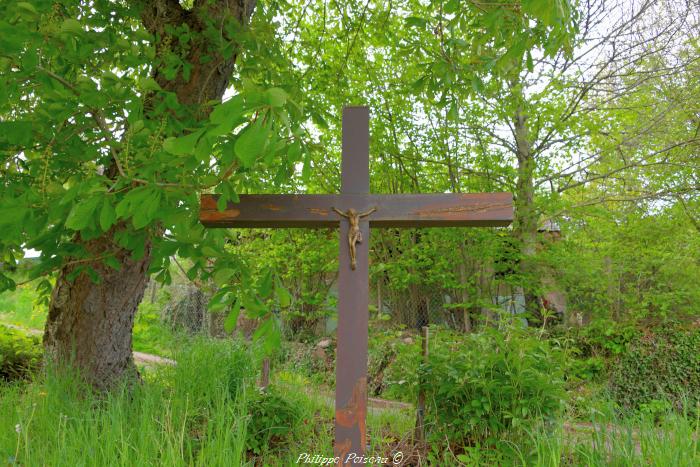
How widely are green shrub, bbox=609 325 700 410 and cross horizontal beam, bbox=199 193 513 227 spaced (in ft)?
16.7

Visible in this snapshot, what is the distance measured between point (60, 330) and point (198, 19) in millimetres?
2283

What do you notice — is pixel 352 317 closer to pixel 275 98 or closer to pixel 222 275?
pixel 222 275

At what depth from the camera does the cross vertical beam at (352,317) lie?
201cm

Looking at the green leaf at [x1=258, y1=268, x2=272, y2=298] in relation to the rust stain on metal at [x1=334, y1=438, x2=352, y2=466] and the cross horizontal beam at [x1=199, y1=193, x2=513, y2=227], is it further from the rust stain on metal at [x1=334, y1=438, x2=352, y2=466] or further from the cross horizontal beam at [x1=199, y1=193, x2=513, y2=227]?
the rust stain on metal at [x1=334, y1=438, x2=352, y2=466]

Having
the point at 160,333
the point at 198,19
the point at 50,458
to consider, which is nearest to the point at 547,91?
the point at 198,19

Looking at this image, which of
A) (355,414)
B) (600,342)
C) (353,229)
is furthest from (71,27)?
(600,342)

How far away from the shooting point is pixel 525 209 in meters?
6.68

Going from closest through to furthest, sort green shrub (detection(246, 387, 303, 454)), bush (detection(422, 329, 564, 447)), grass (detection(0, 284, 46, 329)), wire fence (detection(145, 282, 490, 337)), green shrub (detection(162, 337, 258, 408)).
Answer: bush (detection(422, 329, 564, 447)), green shrub (detection(246, 387, 303, 454)), green shrub (detection(162, 337, 258, 408)), wire fence (detection(145, 282, 490, 337)), grass (detection(0, 284, 46, 329))

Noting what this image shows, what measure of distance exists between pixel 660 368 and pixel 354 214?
5.99 meters

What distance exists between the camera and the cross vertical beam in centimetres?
201

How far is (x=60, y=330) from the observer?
353 cm

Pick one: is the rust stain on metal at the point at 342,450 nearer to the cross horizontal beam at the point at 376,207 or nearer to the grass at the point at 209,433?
the grass at the point at 209,433

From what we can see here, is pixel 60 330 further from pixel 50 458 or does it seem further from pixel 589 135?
pixel 589 135

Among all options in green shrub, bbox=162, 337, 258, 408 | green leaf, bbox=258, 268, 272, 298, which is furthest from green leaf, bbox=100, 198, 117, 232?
green shrub, bbox=162, 337, 258, 408
